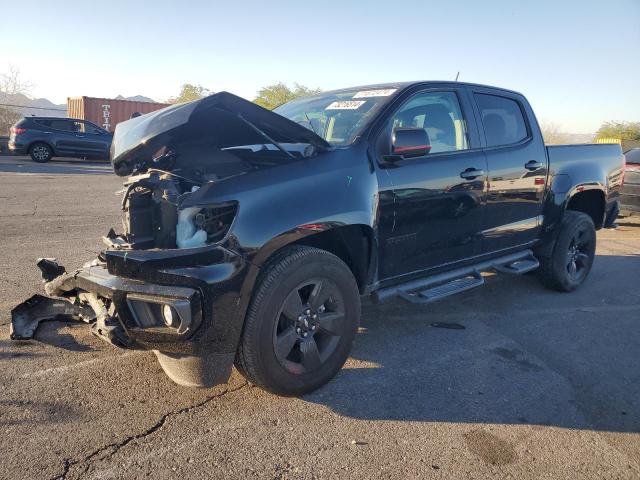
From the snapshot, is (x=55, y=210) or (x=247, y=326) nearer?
(x=247, y=326)

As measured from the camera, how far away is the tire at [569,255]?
5.18 meters

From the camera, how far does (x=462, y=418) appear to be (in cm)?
290

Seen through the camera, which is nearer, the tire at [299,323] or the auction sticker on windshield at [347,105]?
the tire at [299,323]

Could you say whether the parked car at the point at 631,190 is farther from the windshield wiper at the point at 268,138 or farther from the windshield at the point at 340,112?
the windshield wiper at the point at 268,138

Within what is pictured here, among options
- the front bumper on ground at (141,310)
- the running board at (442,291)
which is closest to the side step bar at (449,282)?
the running board at (442,291)

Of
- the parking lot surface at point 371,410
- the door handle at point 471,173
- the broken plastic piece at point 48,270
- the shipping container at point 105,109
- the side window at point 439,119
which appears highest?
the shipping container at point 105,109

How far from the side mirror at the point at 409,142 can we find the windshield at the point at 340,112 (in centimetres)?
29

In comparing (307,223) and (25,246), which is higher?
(307,223)

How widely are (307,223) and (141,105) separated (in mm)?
28375

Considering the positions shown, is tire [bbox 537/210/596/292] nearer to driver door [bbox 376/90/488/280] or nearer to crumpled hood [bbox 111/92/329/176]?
A: driver door [bbox 376/90/488/280]

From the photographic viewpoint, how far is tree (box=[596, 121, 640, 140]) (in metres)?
33.0

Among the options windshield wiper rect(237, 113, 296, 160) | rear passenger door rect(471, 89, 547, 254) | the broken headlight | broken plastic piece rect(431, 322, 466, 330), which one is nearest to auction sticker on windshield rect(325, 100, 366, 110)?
windshield wiper rect(237, 113, 296, 160)

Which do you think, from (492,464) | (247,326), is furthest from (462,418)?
(247,326)

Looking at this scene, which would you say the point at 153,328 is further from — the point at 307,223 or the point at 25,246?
the point at 25,246
